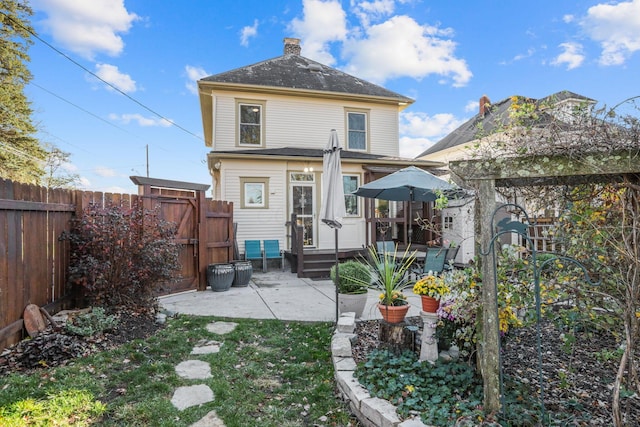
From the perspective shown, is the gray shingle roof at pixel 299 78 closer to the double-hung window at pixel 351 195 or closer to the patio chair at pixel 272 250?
the double-hung window at pixel 351 195

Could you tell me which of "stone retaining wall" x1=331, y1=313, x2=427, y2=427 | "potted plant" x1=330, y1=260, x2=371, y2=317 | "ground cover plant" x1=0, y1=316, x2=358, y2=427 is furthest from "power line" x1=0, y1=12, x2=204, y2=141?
"stone retaining wall" x1=331, y1=313, x2=427, y2=427

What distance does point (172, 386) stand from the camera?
300 centimetres

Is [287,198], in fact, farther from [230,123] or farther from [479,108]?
[479,108]

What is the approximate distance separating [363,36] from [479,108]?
8452 mm

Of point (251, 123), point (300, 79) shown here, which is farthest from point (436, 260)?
point (300, 79)

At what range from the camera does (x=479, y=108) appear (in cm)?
1841

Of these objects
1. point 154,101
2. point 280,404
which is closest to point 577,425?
point 280,404

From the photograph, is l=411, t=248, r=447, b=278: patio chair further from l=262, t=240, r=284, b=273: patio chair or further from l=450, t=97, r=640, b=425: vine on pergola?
l=262, t=240, r=284, b=273: patio chair

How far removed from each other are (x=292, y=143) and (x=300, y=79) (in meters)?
2.49

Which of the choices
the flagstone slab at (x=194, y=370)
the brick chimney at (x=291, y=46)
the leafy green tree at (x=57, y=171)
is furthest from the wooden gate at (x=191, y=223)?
the leafy green tree at (x=57, y=171)

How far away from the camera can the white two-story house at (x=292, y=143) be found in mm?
10609

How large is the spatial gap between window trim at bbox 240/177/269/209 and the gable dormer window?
1430 mm

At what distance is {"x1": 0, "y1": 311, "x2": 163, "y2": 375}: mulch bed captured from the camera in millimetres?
3219

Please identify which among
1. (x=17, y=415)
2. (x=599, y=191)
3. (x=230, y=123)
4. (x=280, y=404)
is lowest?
(x=280, y=404)
